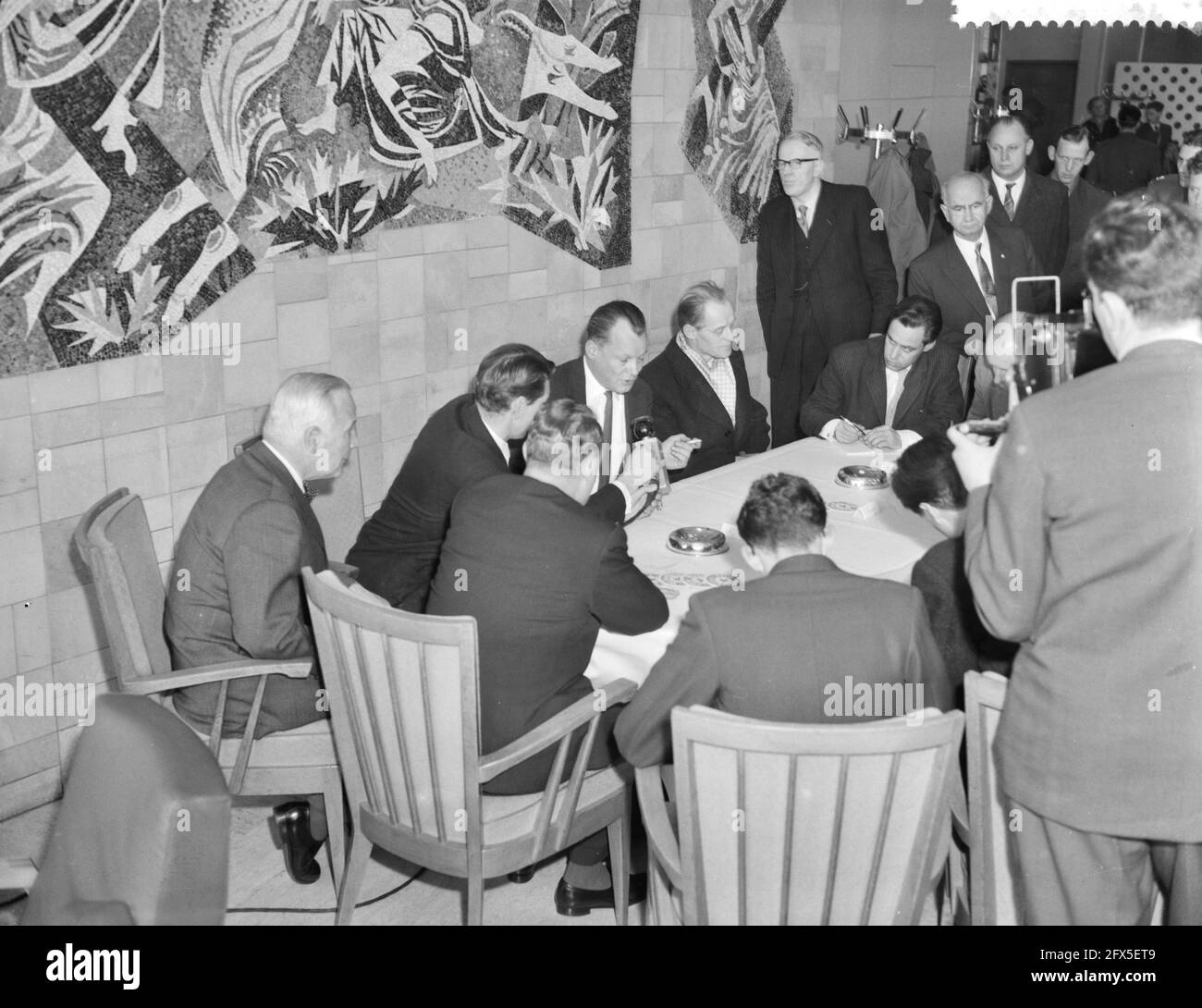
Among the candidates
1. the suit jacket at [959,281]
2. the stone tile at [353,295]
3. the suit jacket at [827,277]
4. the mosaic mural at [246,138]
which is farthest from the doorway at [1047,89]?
the stone tile at [353,295]

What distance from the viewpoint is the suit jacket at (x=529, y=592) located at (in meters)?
2.77

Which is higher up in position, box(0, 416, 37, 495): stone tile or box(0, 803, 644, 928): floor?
box(0, 416, 37, 495): stone tile

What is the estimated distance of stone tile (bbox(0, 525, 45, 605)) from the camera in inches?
142

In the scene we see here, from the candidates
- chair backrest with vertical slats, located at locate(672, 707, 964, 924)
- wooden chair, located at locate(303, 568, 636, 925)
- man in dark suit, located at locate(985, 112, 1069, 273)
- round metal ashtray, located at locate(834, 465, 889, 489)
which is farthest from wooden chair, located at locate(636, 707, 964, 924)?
man in dark suit, located at locate(985, 112, 1069, 273)

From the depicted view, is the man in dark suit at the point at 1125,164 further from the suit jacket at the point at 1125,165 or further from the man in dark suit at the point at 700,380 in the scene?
the man in dark suit at the point at 700,380

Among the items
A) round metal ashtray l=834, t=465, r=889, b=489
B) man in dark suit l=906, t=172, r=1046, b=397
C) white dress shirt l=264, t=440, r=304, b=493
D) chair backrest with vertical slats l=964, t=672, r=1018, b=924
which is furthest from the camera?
man in dark suit l=906, t=172, r=1046, b=397

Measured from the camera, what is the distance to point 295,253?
4180 mm

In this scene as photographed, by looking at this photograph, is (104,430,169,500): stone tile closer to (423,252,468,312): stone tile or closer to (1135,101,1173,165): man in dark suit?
(423,252,468,312): stone tile

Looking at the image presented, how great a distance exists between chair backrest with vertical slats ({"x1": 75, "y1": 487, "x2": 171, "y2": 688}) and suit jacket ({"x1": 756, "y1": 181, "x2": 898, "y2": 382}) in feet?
11.3

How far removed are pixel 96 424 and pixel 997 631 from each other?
2.61m

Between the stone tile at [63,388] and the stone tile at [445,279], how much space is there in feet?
4.25

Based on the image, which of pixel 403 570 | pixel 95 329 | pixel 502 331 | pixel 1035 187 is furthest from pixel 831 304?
pixel 95 329

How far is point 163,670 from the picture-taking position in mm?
3150
